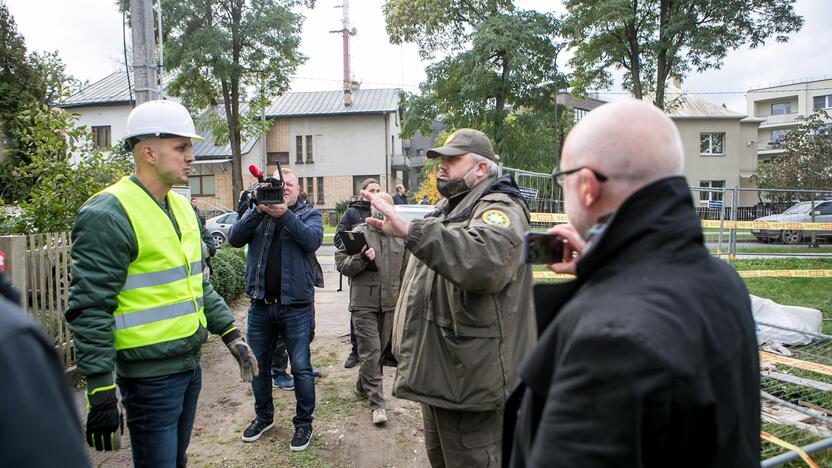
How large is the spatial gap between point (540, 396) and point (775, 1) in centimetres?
1914

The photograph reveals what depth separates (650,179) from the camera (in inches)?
49.4

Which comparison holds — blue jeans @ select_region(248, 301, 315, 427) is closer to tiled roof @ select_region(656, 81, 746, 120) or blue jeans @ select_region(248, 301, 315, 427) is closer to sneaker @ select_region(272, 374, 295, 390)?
sneaker @ select_region(272, 374, 295, 390)

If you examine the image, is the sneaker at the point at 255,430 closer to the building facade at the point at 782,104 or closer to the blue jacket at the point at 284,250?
the blue jacket at the point at 284,250

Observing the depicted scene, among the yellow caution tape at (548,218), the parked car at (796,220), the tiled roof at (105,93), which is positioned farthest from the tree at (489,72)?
the tiled roof at (105,93)

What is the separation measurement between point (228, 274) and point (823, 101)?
63.2m

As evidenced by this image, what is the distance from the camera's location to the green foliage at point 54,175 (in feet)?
19.0

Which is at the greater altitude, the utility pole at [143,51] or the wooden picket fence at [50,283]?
the utility pole at [143,51]

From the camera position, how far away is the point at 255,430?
4.48m

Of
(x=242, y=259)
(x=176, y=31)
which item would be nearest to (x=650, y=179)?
(x=242, y=259)

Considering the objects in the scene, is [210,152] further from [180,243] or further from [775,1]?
[180,243]

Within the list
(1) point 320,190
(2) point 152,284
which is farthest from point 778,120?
(2) point 152,284

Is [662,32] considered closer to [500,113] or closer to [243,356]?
[500,113]

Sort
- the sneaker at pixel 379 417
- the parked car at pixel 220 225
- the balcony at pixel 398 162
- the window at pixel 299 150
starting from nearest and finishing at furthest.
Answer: the sneaker at pixel 379 417 → the parked car at pixel 220 225 → the window at pixel 299 150 → the balcony at pixel 398 162

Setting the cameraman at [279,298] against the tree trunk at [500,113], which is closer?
the cameraman at [279,298]
